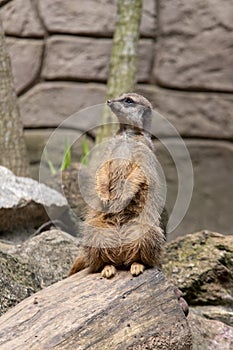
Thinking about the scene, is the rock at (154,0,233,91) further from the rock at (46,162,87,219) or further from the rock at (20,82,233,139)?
the rock at (46,162,87,219)

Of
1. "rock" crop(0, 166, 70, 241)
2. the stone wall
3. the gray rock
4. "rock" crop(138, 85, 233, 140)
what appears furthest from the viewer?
"rock" crop(138, 85, 233, 140)

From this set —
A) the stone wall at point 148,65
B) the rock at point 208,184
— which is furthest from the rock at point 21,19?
the rock at point 208,184

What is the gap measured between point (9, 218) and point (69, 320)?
1449 mm

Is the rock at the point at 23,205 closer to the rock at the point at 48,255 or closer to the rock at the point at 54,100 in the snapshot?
the rock at the point at 48,255

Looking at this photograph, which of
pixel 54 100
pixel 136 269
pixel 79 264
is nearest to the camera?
pixel 136 269

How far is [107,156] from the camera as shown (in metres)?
3.05

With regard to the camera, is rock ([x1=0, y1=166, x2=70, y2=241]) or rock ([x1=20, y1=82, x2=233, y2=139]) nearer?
rock ([x1=0, y1=166, x2=70, y2=241])

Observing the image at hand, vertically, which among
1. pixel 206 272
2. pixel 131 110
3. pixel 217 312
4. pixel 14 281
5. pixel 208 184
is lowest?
pixel 208 184

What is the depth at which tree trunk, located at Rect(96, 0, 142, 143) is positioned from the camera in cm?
511

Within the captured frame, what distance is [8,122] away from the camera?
4453 millimetres

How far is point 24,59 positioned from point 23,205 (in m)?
2.38

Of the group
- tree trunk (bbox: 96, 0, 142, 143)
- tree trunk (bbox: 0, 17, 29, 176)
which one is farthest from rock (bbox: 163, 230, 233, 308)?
tree trunk (bbox: 96, 0, 142, 143)

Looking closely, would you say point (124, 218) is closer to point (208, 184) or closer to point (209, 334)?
point (209, 334)

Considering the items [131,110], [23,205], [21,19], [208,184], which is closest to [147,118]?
[131,110]
